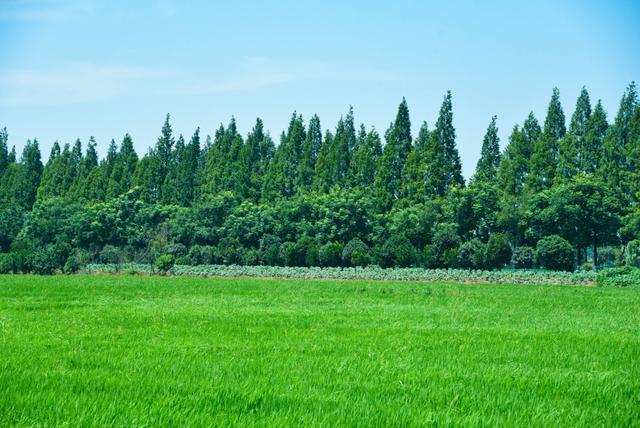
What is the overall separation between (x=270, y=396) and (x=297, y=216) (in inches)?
1753

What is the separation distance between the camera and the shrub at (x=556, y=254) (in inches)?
1431

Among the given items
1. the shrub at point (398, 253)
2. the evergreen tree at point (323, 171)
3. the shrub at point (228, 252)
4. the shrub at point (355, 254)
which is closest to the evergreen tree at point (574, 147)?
the shrub at point (398, 253)

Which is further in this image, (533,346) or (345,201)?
(345,201)

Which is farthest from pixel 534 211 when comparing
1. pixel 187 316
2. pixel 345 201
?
pixel 187 316

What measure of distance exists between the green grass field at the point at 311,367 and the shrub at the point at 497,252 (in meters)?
24.1

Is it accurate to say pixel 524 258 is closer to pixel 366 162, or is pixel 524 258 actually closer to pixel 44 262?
pixel 366 162

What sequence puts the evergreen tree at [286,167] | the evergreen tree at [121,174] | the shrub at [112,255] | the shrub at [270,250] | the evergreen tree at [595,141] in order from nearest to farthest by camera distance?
the shrub at [270,250], the evergreen tree at [595,141], the shrub at [112,255], the evergreen tree at [286,167], the evergreen tree at [121,174]

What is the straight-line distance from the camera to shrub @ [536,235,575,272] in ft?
119

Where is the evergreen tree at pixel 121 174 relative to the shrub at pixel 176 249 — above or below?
above

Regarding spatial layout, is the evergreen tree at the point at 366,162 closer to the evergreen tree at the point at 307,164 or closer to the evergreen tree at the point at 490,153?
the evergreen tree at the point at 307,164

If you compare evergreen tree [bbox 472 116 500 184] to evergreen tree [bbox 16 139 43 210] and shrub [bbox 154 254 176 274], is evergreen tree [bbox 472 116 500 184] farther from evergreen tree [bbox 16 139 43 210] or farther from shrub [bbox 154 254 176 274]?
evergreen tree [bbox 16 139 43 210]

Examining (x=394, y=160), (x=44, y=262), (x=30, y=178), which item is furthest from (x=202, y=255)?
(x=30, y=178)

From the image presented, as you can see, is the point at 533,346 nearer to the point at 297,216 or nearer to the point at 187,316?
the point at 187,316

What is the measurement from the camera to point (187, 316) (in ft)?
39.0
